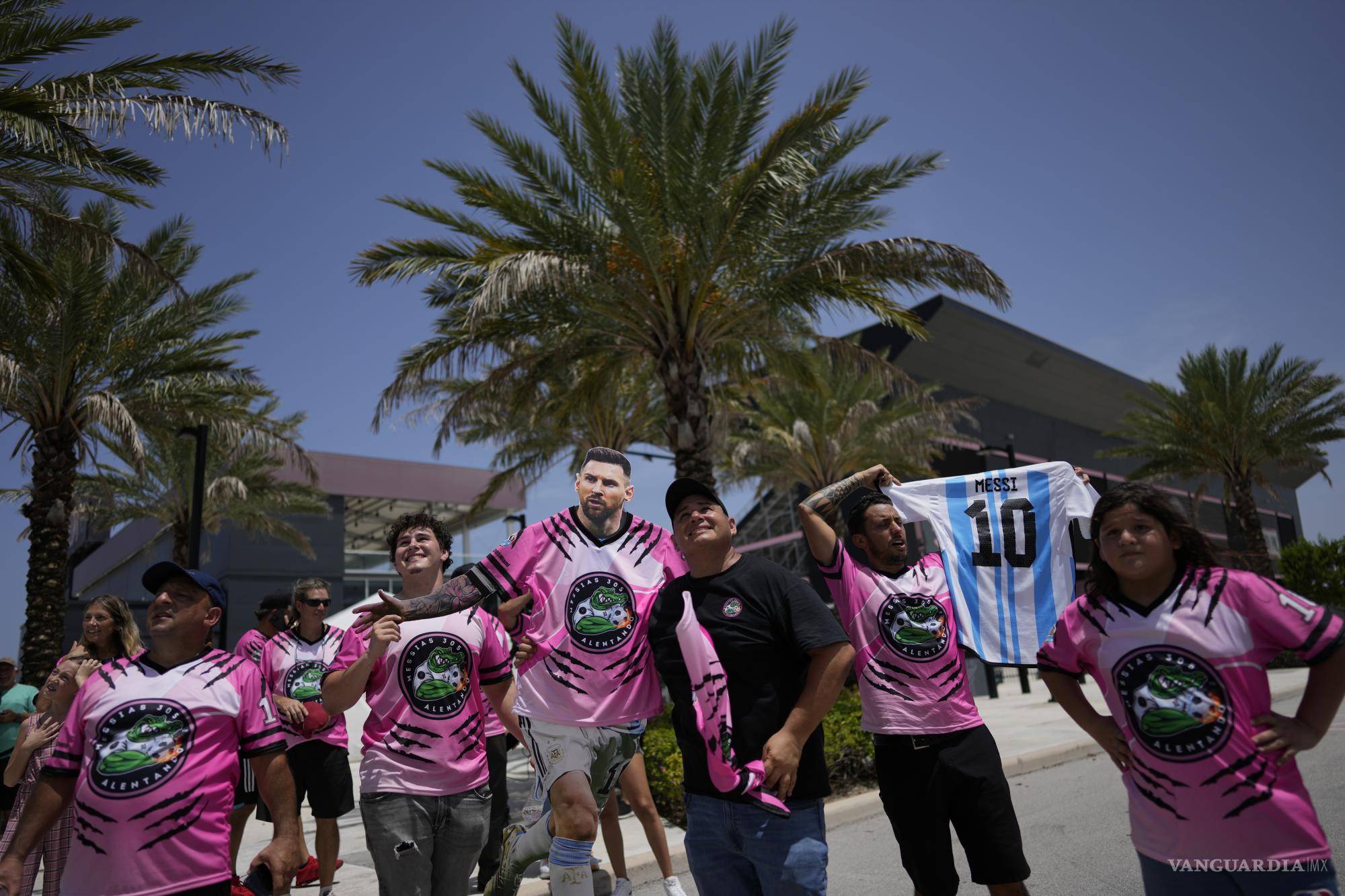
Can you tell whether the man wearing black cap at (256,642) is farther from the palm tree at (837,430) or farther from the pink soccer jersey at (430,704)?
the palm tree at (837,430)

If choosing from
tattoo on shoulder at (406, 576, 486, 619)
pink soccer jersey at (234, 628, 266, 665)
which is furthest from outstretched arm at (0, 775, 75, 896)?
pink soccer jersey at (234, 628, 266, 665)

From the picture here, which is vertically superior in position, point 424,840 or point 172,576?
point 172,576

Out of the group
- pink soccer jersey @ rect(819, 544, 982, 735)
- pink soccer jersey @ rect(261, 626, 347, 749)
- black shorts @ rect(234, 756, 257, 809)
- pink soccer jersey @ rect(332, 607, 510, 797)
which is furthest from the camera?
pink soccer jersey @ rect(261, 626, 347, 749)

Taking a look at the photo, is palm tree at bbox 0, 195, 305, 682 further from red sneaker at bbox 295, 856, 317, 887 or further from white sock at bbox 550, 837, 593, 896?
white sock at bbox 550, 837, 593, 896

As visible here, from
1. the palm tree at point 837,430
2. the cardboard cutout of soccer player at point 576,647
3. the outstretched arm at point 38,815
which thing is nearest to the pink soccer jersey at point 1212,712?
the cardboard cutout of soccer player at point 576,647

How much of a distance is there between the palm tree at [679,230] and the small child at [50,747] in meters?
6.06

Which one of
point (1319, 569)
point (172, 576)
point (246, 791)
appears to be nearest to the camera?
point (172, 576)

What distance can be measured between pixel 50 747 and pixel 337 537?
27514 millimetres

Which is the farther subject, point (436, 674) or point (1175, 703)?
point (436, 674)

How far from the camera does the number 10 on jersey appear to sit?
5320 millimetres

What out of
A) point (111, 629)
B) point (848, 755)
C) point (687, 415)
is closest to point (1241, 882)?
point (111, 629)

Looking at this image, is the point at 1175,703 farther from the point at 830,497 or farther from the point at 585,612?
the point at 585,612

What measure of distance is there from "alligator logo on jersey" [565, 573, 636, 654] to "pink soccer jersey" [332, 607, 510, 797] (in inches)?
37.6

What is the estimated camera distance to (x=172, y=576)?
338cm
